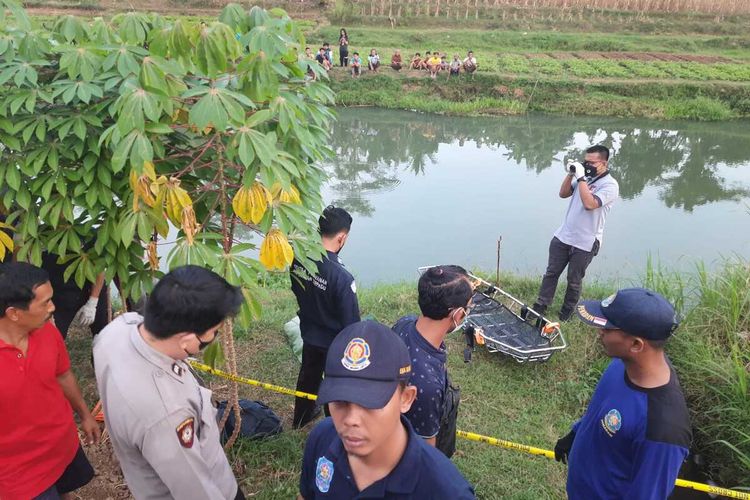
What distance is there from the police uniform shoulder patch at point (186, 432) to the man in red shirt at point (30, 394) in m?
0.76

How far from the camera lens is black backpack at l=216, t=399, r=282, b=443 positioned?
116 inches

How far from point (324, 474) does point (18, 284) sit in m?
1.35

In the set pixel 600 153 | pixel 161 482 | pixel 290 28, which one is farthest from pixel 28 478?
pixel 600 153

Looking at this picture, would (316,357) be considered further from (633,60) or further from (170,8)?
(170,8)

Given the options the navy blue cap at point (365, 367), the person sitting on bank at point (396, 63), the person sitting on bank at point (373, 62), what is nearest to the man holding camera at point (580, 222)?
the navy blue cap at point (365, 367)

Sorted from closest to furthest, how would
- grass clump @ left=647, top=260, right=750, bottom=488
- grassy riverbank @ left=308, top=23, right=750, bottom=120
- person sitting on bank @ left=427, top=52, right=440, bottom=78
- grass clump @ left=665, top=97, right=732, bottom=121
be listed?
grass clump @ left=647, top=260, right=750, bottom=488
grass clump @ left=665, top=97, right=732, bottom=121
grassy riverbank @ left=308, top=23, right=750, bottom=120
person sitting on bank @ left=427, top=52, right=440, bottom=78

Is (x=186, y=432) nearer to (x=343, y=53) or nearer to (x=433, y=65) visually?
(x=433, y=65)

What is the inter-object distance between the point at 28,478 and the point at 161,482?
0.69 meters

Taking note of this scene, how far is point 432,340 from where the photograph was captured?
2105 mm

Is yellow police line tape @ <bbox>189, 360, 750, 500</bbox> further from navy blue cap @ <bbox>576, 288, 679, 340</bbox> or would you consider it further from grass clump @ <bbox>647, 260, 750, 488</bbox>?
navy blue cap @ <bbox>576, 288, 679, 340</bbox>

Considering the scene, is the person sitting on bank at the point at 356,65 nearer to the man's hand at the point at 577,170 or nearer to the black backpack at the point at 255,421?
the man's hand at the point at 577,170

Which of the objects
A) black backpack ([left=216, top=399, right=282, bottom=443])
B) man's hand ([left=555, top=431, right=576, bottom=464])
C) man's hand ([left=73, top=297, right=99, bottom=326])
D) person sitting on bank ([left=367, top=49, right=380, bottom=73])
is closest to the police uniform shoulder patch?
black backpack ([left=216, top=399, right=282, bottom=443])

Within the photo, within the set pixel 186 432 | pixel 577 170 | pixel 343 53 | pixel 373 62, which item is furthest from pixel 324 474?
pixel 343 53

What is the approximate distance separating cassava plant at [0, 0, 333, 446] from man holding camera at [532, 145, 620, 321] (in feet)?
8.77
